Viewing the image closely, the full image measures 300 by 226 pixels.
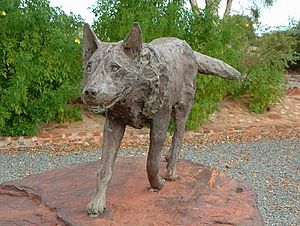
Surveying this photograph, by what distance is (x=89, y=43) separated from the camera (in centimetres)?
264

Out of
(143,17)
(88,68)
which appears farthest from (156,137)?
(143,17)

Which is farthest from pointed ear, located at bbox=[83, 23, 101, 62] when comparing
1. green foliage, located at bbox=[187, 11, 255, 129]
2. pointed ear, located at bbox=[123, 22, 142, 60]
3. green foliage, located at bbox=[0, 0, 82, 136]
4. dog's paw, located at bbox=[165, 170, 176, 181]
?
green foliage, located at bbox=[187, 11, 255, 129]

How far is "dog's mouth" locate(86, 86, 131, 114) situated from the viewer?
7.99 ft

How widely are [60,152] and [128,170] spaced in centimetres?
374

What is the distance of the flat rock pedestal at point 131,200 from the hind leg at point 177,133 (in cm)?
9

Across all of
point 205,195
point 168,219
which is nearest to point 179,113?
point 205,195

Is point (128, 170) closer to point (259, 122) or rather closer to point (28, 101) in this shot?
point (28, 101)

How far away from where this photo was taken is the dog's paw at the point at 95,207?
280cm

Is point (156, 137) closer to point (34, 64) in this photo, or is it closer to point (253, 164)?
point (253, 164)

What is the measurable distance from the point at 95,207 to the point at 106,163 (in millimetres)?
266

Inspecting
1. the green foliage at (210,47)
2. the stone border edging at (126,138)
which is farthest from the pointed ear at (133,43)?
the green foliage at (210,47)

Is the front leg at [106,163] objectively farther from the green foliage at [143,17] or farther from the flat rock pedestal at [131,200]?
the green foliage at [143,17]

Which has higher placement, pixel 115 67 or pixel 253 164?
pixel 115 67

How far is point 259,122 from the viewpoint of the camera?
8.95 m
